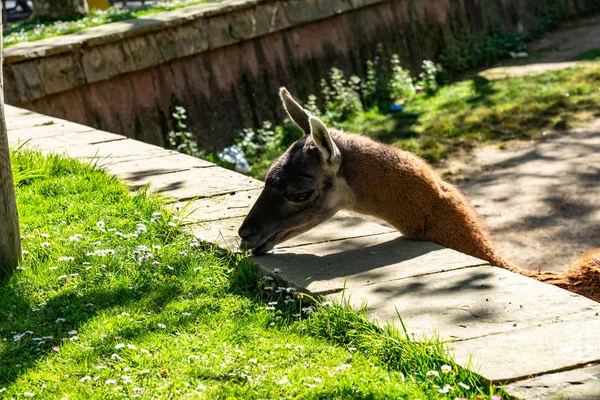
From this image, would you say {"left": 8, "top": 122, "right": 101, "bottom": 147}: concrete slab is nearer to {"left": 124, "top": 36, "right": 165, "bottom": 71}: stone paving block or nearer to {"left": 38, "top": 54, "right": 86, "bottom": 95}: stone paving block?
{"left": 38, "top": 54, "right": 86, "bottom": 95}: stone paving block

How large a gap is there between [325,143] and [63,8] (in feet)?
32.9

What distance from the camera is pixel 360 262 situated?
15.7ft

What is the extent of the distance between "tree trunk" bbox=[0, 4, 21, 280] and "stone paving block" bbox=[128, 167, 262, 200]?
133cm

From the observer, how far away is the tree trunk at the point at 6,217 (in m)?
4.86

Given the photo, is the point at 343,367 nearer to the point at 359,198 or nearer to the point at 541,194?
the point at 359,198

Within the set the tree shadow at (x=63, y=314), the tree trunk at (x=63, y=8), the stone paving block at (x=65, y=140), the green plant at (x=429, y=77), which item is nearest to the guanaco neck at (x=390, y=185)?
the tree shadow at (x=63, y=314)

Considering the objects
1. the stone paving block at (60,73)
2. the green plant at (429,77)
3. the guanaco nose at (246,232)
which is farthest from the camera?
the green plant at (429,77)

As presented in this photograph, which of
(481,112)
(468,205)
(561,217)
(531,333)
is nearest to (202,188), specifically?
(468,205)

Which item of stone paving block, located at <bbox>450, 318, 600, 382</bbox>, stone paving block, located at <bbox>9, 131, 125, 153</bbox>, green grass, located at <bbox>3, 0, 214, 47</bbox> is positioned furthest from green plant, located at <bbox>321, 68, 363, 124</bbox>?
stone paving block, located at <bbox>450, 318, 600, 382</bbox>

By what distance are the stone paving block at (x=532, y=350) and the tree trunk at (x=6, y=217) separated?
2517mm

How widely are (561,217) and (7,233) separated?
5365mm

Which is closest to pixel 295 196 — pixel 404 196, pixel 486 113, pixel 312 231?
pixel 312 231

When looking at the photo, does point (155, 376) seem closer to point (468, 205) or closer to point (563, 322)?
point (563, 322)

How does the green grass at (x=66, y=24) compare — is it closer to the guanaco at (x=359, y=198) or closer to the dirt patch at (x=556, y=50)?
the dirt patch at (x=556, y=50)
